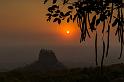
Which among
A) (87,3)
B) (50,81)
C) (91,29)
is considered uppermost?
(87,3)

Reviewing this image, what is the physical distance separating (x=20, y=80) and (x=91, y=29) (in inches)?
814

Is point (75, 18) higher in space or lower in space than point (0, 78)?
higher

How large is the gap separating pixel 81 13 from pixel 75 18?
181 millimetres

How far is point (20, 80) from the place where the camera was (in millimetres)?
27969

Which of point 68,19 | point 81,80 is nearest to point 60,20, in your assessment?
point 68,19

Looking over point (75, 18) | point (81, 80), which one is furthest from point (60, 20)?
point (81, 80)

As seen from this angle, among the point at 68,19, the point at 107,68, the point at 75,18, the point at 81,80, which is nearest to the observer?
the point at 75,18

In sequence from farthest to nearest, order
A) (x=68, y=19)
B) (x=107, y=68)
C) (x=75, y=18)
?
(x=107, y=68)
(x=68, y=19)
(x=75, y=18)

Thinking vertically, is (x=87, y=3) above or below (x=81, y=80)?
above

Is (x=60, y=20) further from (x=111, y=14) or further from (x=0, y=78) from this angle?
(x=0, y=78)

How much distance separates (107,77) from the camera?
2769 centimetres

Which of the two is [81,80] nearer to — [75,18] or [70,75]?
[70,75]

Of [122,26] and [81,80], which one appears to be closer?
[122,26]

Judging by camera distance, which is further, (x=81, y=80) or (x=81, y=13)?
(x=81, y=80)
